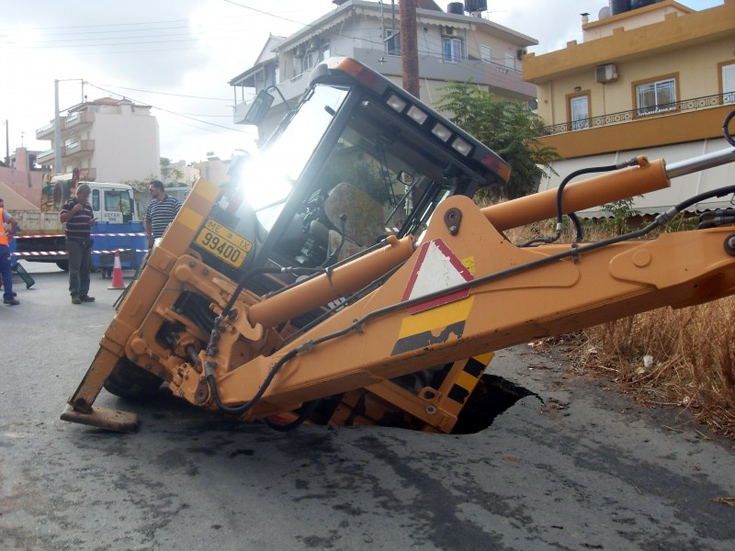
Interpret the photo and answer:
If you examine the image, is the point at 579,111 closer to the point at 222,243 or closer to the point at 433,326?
the point at 222,243

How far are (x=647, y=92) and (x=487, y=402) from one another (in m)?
21.6

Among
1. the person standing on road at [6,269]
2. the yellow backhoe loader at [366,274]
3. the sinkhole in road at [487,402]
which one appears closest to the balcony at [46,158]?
the person standing on road at [6,269]

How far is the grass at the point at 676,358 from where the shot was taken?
452cm

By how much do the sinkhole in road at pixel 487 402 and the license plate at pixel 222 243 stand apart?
198cm

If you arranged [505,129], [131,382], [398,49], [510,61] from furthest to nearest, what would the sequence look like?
[510,61], [398,49], [505,129], [131,382]

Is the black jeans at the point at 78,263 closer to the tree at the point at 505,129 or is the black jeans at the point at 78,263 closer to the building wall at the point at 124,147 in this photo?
the tree at the point at 505,129

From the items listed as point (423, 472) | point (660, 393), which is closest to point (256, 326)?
point (423, 472)

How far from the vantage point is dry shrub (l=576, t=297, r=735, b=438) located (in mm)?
4520

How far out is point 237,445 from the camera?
4332 millimetres

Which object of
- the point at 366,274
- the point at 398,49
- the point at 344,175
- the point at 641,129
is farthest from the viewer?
the point at 398,49

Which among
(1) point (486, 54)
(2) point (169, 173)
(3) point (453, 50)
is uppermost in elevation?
(1) point (486, 54)

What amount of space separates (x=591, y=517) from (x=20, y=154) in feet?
244

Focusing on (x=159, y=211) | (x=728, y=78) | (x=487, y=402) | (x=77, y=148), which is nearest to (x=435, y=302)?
(x=487, y=402)

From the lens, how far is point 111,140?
2459 inches
